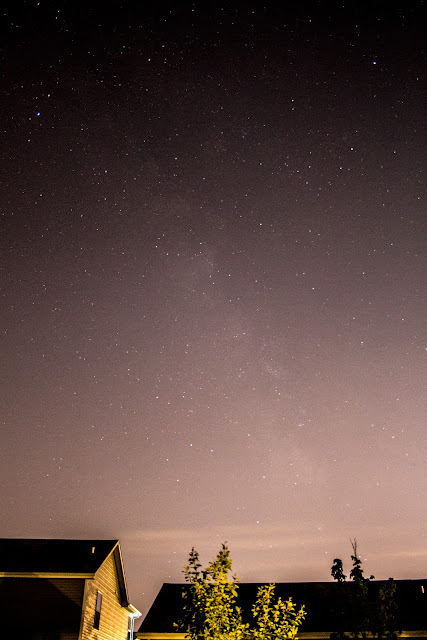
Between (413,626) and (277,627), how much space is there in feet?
24.6

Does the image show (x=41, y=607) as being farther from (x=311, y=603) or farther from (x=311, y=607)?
(x=311, y=603)

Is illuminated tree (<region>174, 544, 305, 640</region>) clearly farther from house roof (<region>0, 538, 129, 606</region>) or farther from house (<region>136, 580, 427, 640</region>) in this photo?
house roof (<region>0, 538, 129, 606</region>)

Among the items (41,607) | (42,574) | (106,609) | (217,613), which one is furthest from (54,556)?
(217,613)

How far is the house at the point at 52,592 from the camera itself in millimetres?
20719

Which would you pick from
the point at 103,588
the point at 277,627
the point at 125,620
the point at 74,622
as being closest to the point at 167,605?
the point at 103,588

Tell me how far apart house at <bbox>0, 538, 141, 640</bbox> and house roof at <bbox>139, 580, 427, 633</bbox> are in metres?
2.30

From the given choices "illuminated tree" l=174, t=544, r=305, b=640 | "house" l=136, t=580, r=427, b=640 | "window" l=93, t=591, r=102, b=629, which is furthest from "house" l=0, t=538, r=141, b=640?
"illuminated tree" l=174, t=544, r=305, b=640

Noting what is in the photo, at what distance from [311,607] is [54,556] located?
35.6ft

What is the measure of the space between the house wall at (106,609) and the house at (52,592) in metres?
0.03

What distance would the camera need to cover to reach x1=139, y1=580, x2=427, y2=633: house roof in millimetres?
21219

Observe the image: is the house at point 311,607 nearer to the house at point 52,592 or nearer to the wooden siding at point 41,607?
the house at point 52,592

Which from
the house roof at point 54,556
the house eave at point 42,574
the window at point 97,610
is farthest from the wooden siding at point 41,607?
the window at point 97,610

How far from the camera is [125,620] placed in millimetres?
28125

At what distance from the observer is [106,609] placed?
79.2 feet
